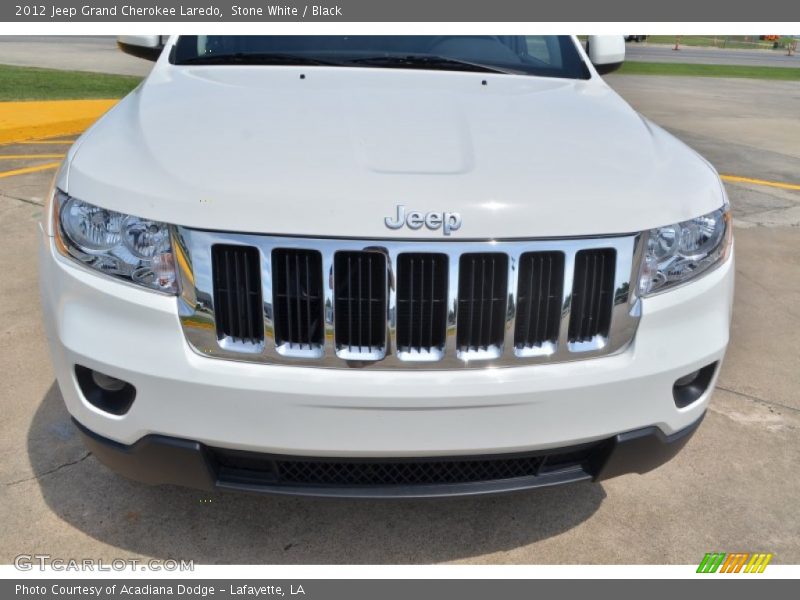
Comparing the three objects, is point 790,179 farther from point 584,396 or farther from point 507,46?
point 584,396

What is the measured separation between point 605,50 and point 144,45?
2.18 m

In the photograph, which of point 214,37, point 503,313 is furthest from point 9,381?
point 503,313

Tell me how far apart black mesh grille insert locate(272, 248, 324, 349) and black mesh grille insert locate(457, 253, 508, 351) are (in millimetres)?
355

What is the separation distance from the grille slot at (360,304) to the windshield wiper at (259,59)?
1357 mm

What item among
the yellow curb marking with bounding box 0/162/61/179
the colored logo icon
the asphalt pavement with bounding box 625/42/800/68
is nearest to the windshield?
the colored logo icon

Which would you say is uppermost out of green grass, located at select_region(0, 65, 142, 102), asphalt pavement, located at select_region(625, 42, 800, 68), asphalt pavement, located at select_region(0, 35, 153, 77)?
green grass, located at select_region(0, 65, 142, 102)

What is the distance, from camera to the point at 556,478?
2.08 metres

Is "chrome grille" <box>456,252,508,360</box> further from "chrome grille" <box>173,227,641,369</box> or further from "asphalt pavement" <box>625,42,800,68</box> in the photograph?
"asphalt pavement" <box>625,42,800,68</box>

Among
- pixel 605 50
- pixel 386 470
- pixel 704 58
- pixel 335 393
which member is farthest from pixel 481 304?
pixel 704 58

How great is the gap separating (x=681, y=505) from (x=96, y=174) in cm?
219

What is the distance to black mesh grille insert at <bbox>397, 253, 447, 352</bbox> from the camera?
182 centimetres

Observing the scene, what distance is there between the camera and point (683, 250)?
207 centimetres

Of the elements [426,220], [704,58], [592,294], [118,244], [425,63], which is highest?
[425,63]

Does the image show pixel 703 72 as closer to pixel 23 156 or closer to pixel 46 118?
pixel 46 118
